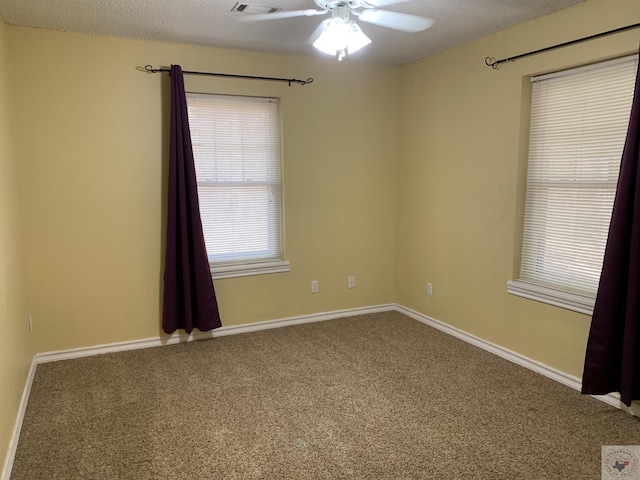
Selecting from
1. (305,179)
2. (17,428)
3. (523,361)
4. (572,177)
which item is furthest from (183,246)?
(572,177)

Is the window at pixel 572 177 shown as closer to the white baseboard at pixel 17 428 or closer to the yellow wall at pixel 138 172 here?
the yellow wall at pixel 138 172

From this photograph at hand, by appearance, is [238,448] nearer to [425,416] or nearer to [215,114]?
[425,416]

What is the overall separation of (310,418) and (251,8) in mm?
2448

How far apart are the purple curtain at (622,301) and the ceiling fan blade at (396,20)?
1.30 m

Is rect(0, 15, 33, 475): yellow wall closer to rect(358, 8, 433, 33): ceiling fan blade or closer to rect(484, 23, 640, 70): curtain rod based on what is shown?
rect(358, 8, 433, 33): ceiling fan blade

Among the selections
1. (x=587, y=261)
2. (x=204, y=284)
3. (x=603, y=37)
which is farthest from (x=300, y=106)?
(x=587, y=261)

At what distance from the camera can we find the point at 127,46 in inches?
134

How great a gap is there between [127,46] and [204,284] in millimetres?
1866

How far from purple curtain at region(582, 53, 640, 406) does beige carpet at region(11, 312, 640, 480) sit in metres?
0.23

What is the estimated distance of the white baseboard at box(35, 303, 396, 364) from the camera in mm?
3438

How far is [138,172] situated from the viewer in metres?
3.54

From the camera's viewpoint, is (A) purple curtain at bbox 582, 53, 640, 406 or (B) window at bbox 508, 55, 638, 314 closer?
(A) purple curtain at bbox 582, 53, 640, 406

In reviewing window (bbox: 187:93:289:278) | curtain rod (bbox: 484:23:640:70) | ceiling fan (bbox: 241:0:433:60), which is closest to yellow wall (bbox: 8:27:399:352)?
window (bbox: 187:93:289:278)

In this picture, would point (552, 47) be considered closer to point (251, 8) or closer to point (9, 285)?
point (251, 8)
